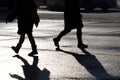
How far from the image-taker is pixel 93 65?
1028 cm

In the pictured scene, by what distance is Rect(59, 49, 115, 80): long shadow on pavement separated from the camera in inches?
355

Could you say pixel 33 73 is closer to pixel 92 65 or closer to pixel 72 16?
pixel 92 65

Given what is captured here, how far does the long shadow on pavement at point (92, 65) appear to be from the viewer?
901cm

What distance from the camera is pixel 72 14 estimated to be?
13.0 metres

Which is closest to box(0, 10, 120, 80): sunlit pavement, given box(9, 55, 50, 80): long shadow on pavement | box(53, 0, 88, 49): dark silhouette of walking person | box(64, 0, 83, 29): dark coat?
box(9, 55, 50, 80): long shadow on pavement

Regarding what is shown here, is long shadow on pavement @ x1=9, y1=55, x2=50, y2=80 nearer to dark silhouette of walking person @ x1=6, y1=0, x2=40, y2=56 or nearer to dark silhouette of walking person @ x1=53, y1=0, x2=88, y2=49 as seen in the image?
dark silhouette of walking person @ x1=6, y1=0, x2=40, y2=56

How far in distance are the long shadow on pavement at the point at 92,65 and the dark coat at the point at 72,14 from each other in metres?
0.86

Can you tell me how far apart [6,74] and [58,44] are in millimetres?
4065

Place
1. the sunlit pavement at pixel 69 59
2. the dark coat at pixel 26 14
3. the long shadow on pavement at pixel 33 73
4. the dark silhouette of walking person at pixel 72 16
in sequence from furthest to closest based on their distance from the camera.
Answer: the dark silhouette of walking person at pixel 72 16, the dark coat at pixel 26 14, the sunlit pavement at pixel 69 59, the long shadow on pavement at pixel 33 73

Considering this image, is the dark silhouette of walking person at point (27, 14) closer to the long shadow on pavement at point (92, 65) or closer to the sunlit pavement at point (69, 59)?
the sunlit pavement at point (69, 59)

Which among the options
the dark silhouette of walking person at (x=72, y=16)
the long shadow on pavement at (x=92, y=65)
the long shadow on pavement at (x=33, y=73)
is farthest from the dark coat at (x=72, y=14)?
the long shadow on pavement at (x=33, y=73)

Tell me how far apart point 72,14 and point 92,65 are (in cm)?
302

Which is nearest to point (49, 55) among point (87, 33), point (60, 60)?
point (60, 60)

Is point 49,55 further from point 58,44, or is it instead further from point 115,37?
point 115,37
